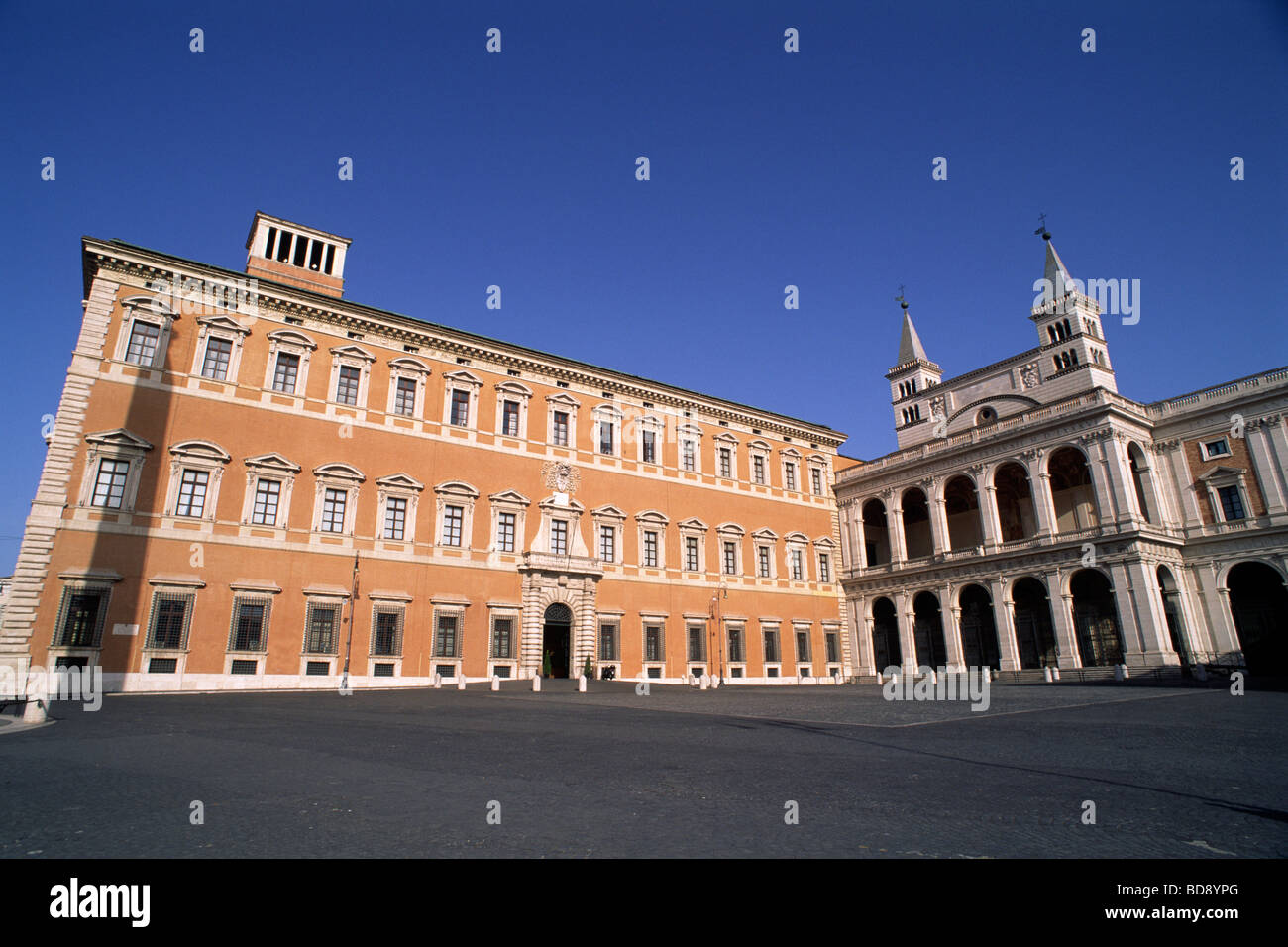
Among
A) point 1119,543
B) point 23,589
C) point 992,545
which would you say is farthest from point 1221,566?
point 23,589

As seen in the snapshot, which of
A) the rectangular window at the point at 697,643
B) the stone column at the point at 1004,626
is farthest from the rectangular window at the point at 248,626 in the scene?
the stone column at the point at 1004,626

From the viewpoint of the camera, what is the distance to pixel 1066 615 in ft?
107

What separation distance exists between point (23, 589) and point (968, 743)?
84.1 feet

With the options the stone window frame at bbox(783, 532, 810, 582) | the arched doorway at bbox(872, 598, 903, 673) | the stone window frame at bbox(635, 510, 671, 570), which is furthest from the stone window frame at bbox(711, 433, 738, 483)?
the arched doorway at bbox(872, 598, 903, 673)

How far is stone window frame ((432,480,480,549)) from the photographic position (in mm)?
28328

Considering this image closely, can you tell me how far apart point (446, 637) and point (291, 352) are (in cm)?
1267

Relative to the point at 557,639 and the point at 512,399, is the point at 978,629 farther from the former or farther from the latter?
the point at 512,399

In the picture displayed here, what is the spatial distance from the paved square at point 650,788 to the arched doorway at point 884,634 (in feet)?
97.7

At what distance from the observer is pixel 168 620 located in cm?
2273

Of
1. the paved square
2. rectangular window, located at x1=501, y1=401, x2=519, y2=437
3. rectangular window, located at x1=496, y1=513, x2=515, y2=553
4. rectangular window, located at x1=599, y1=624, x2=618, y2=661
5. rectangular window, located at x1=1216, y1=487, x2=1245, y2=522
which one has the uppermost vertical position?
rectangular window, located at x1=501, y1=401, x2=519, y2=437

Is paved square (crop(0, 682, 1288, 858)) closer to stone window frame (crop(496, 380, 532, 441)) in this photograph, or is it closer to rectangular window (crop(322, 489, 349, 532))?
rectangular window (crop(322, 489, 349, 532))

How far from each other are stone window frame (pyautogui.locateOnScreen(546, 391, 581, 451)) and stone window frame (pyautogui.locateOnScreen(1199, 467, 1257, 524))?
2995 centimetres
